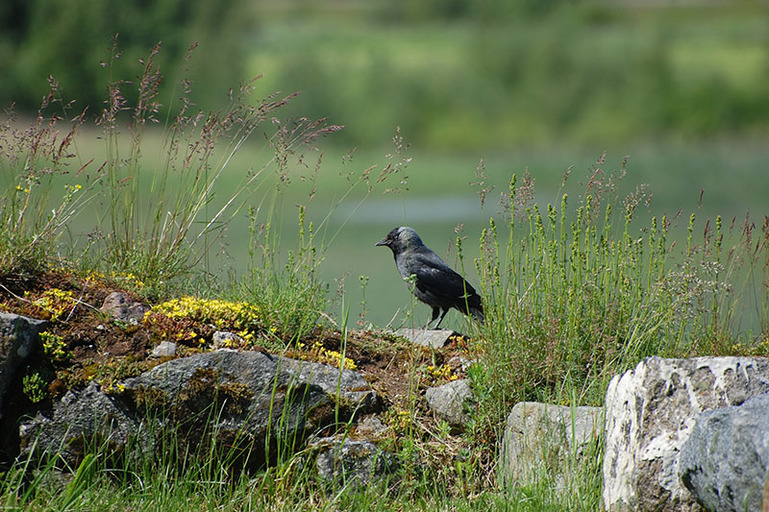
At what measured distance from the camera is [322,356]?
440 cm

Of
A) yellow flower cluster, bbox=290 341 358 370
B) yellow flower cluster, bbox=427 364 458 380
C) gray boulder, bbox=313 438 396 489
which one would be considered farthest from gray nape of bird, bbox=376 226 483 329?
gray boulder, bbox=313 438 396 489

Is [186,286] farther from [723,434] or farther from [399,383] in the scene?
[723,434]

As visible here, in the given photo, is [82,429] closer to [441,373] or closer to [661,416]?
[441,373]

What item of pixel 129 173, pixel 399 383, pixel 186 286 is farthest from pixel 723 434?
pixel 129 173

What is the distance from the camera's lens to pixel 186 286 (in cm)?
504

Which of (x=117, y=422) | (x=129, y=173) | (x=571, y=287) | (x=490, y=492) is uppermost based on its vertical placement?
(x=129, y=173)

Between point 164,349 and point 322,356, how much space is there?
2.93ft

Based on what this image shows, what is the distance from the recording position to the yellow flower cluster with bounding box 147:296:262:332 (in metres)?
4.45

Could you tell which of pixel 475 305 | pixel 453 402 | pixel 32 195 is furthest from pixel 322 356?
pixel 32 195

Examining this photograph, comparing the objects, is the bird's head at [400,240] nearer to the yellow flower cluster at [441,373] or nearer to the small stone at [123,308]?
the yellow flower cluster at [441,373]

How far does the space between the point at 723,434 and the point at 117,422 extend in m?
2.89

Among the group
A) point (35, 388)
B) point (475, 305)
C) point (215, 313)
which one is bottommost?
point (35, 388)

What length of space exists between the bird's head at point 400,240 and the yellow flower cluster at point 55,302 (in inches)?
89.5

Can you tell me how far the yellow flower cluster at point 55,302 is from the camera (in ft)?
14.1
